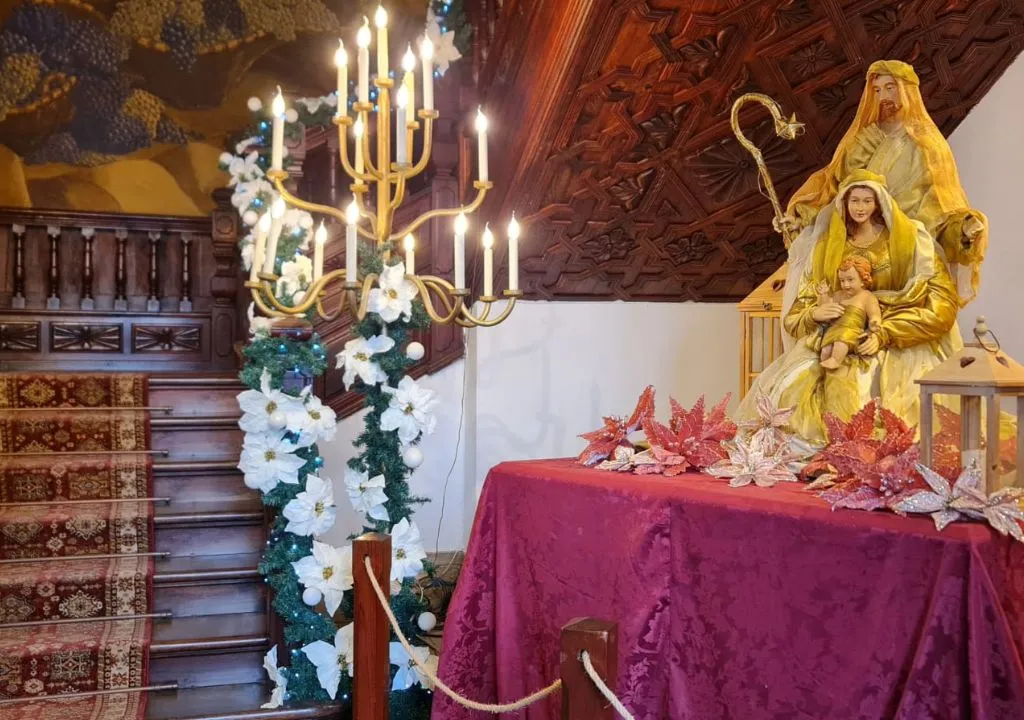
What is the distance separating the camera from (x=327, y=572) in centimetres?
280

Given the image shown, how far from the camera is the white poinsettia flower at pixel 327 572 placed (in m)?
2.78

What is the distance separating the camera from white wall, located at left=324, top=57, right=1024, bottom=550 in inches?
165

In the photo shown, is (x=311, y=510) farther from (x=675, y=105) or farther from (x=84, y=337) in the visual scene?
(x=84, y=337)

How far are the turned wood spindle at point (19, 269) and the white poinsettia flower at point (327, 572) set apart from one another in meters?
3.62

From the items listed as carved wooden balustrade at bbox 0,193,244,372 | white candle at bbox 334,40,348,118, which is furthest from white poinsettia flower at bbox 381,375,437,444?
carved wooden balustrade at bbox 0,193,244,372

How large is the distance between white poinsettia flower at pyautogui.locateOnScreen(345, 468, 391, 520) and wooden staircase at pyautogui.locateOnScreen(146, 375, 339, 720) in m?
0.53

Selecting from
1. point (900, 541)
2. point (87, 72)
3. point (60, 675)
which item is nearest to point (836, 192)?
point (900, 541)

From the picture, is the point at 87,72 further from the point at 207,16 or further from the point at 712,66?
the point at 712,66

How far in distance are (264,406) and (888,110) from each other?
211 centimetres

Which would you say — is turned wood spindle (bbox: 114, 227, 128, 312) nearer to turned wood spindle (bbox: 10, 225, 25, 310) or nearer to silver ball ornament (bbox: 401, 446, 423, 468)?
turned wood spindle (bbox: 10, 225, 25, 310)

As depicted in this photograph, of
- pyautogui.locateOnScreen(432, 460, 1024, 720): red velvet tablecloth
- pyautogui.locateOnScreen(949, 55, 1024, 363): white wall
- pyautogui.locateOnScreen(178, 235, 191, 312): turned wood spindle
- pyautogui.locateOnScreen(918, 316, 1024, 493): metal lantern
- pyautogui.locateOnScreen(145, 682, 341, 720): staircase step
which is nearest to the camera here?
pyautogui.locateOnScreen(432, 460, 1024, 720): red velvet tablecloth

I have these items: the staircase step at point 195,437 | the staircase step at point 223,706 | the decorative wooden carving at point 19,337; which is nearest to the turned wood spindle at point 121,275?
the decorative wooden carving at point 19,337

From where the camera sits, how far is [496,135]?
389 centimetres

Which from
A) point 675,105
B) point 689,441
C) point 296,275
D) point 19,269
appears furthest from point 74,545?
point 675,105
